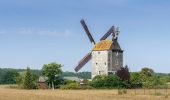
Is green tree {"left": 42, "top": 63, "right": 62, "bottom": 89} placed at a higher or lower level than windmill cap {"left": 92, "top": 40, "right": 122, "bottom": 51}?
lower

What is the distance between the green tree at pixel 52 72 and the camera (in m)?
101

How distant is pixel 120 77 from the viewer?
9775 cm

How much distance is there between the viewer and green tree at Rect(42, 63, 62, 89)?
100956 mm

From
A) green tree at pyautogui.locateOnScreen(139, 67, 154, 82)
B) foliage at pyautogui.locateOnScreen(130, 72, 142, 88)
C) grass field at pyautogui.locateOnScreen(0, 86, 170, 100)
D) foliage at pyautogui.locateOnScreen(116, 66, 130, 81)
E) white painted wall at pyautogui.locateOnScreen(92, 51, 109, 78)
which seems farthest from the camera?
green tree at pyautogui.locateOnScreen(139, 67, 154, 82)

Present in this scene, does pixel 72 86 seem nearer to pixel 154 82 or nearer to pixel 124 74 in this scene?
pixel 124 74

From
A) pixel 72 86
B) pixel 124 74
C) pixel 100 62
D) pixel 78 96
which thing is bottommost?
pixel 78 96

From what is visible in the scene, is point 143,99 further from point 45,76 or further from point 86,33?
point 86,33

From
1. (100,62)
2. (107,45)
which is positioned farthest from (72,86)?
(107,45)

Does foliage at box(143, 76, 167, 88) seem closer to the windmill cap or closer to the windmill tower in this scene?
the windmill tower

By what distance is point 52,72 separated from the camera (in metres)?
101

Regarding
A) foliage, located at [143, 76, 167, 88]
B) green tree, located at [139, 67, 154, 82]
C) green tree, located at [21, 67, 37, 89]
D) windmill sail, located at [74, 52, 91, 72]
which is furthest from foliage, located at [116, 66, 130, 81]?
green tree, located at [21, 67, 37, 89]

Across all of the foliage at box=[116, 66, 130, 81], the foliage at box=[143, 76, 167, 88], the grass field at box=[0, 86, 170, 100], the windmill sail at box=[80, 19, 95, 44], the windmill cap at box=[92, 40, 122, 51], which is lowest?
the grass field at box=[0, 86, 170, 100]

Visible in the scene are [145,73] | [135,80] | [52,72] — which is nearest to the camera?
[52,72]

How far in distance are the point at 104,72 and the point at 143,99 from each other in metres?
53.9
